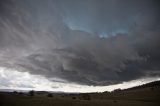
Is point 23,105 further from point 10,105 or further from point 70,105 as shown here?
point 70,105

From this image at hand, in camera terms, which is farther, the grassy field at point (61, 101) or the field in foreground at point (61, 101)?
the field in foreground at point (61, 101)

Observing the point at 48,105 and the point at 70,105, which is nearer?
the point at 48,105

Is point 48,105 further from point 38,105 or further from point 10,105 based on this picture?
point 10,105

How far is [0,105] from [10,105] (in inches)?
53.9

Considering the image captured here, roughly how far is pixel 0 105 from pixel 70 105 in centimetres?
1175

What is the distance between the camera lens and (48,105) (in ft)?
99.1

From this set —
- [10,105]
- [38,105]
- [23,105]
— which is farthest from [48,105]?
[10,105]

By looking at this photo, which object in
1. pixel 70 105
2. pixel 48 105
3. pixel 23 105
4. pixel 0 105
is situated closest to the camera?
pixel 0 105

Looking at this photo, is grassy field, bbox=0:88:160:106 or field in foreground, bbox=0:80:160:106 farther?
field in foreground, bbox=0:80:160:106

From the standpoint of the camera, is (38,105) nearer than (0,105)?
No

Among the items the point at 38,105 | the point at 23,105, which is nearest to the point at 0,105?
the point at 23,105

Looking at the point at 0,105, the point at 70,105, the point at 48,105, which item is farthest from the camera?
the point at 70,105

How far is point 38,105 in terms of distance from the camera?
29344 millimetres

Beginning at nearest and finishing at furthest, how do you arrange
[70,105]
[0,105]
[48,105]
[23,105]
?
[0,105] → [23,105] → [48,105] → [70,105]
